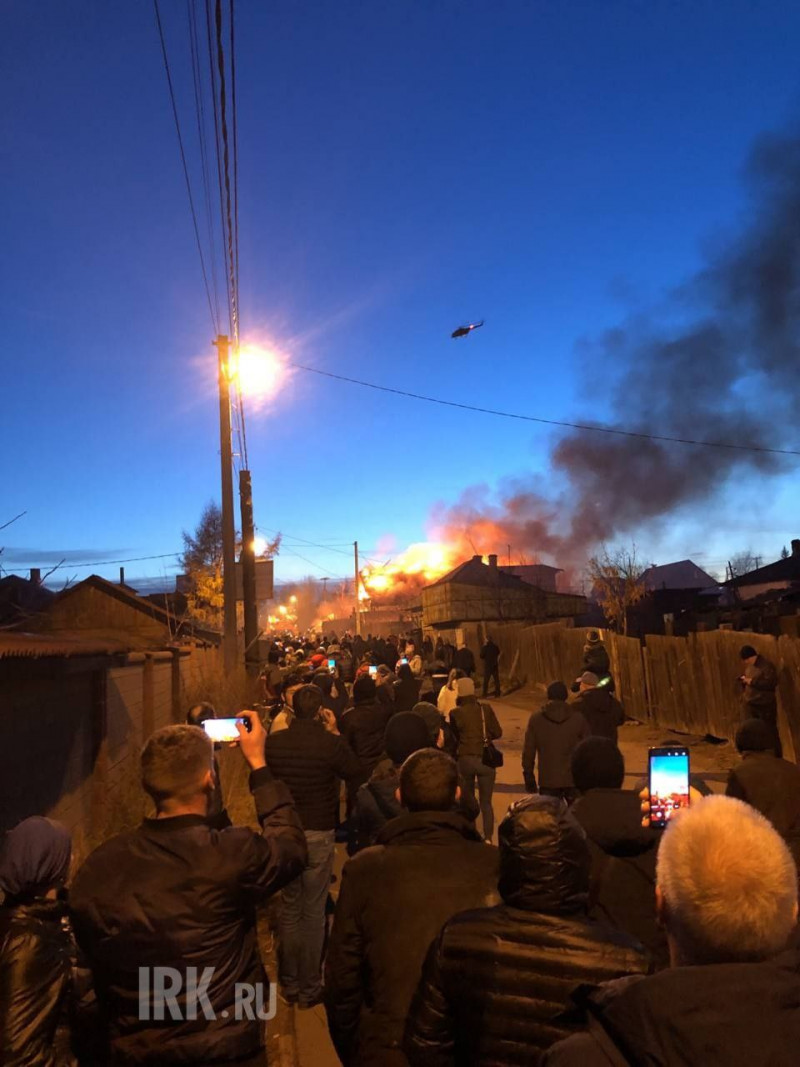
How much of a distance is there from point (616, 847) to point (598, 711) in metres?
4.32

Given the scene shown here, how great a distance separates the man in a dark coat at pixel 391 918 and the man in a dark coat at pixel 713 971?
114 cm

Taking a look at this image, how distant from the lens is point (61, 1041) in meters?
2.36

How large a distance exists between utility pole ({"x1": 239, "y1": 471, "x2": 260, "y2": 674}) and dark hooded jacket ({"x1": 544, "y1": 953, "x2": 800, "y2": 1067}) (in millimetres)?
16778

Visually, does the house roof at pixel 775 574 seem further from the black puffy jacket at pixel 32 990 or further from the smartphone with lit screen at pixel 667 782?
the black puffy jacket at pixel 32 990

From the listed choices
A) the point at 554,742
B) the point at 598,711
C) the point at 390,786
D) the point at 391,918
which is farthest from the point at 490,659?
the point at 391,918

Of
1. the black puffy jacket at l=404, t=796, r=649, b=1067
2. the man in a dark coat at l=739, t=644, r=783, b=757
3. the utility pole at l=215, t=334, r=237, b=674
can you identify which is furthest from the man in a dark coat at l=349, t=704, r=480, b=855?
the utility pole at l=215, t=334, r=237, b=674

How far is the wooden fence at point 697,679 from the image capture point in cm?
1160

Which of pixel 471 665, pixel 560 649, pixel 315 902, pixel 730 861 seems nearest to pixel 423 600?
pixel 560 649

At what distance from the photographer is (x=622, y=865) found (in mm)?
3189

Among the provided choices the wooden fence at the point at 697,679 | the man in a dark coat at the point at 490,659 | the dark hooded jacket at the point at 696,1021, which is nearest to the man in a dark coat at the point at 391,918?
the dark hooded jacket at the point at 696,1021

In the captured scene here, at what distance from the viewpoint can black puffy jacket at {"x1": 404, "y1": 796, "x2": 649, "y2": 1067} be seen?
1979 millimetres

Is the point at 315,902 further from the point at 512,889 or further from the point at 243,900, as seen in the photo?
the point at 512,889

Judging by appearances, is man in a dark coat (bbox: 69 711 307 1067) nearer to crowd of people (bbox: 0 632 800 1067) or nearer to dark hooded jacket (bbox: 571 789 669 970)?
crowd of people (bbox: 0 632 800 1067)

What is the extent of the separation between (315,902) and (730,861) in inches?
161
